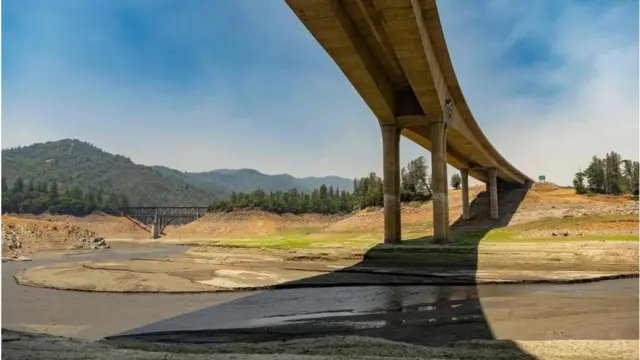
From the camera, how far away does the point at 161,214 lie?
17288 centimetres

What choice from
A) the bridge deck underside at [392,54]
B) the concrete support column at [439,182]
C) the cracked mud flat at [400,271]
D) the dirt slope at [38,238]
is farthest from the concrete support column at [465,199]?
the dirt slope at [38,238]

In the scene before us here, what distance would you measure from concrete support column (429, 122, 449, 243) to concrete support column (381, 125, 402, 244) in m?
3.51

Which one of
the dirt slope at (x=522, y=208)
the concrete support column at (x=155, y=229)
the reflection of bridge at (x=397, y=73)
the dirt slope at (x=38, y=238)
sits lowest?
the concrete support column at (x=155, y=229)

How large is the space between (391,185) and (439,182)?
450 cm

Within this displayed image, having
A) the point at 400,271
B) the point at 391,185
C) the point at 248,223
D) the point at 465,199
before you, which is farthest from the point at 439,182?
the point at 248,223

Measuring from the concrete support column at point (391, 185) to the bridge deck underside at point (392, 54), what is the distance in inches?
58.8

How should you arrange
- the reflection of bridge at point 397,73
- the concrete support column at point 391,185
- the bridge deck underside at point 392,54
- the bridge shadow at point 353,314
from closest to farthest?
the bridge shadow at point 353,314
the bridge deck underside at point 392,54
the reflection of bridge at point 397,73
the concrete support column at point 391,185

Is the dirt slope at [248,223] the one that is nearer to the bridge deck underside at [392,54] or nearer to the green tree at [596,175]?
the green tree at [596,175]

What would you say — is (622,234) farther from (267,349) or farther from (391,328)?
(267,349)

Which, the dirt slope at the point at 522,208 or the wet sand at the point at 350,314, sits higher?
the dirt slope at the point at 522,208

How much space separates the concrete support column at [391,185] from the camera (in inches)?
1686

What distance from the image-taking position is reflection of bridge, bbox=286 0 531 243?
2295cm

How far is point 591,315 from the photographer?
51.4 ft

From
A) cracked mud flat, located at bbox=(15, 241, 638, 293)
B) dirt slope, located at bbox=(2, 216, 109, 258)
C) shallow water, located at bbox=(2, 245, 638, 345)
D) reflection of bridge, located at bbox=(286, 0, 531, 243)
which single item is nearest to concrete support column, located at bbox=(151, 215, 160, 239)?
dirt slope, located at bbox=(2, 216, 109, 258)
